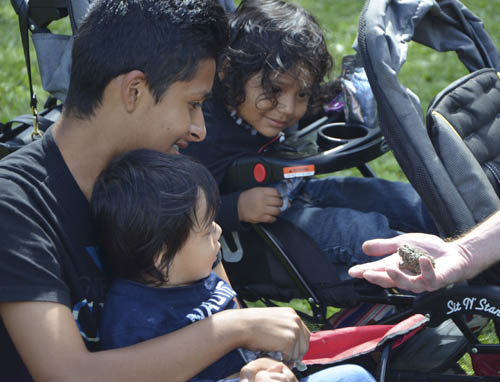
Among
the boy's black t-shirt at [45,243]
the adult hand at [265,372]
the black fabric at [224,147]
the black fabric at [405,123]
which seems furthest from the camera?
the black fabric at [224,147]

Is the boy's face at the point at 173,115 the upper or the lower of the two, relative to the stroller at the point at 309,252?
upper

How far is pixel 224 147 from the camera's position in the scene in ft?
9.00

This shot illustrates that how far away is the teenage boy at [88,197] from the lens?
1.68m

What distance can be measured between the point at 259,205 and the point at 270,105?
1.45 feet

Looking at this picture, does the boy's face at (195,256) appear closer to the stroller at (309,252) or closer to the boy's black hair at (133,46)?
the boy's black hair at (133,46)

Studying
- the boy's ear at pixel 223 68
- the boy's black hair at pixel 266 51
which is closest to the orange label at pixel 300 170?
the boy's black hair at pixel 266 51

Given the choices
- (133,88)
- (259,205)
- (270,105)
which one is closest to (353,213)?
(259,205)

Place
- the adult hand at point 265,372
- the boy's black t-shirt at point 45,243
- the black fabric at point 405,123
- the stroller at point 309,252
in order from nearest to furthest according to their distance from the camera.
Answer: the boy's black t-shirt at point 45,243
the adult hand at point 265,372
the black fabric at point 405,123
the stroller at point 309,252

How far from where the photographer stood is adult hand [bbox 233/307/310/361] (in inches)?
75.0

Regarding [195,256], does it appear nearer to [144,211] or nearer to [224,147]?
[144,211]

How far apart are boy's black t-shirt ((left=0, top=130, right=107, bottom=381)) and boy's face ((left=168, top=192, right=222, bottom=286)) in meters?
0.21

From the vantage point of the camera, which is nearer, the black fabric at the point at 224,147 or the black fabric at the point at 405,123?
the black fabric at the point at 405,123

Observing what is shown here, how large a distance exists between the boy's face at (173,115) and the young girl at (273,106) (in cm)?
63

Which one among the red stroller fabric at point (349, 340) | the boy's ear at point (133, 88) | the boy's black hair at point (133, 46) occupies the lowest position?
the red stroller fabric at point (349, 340)
